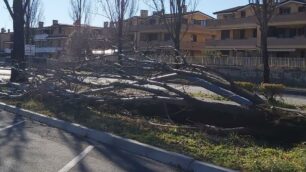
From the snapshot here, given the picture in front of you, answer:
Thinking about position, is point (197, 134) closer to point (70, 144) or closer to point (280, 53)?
point (70, 144)

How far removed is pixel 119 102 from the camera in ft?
40.8

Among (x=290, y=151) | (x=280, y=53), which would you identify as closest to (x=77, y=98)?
(x=290, y=151)

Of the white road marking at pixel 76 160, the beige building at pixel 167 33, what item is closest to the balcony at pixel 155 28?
the beige building at pixel 167 33

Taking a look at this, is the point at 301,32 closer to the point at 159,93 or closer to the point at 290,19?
the point at 290,19

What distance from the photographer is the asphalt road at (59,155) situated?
741cm

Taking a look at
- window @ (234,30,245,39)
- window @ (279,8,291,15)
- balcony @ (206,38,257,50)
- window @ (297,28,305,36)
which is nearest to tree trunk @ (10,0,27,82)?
balcony @ (206,38,257,50)

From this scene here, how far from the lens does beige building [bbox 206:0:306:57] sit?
51.0 meters

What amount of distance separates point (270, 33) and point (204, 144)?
4827 centimetres

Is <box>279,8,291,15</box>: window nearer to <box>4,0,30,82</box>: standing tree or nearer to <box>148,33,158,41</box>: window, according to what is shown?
<box>148,33,158,41</box>: window

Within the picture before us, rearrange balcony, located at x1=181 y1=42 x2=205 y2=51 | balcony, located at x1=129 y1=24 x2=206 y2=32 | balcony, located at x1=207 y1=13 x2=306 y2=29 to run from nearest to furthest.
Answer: balcony, located at x1=207 y1=13 x2=306 y2=29
balcony, located at x1=181 y1=42 x2=205 y2=51
balcony, located at x1=129 y1=24 x2=206 y2=32

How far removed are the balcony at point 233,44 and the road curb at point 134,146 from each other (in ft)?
147

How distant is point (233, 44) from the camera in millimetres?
57438

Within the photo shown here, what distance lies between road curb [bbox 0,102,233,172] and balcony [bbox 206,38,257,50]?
147 ft

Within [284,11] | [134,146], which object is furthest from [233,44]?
[134,146]
